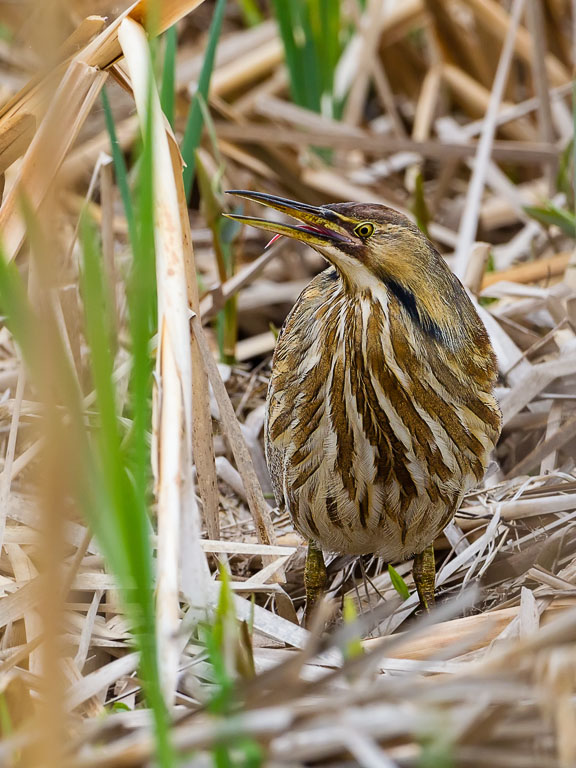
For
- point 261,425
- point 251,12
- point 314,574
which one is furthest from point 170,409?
point 251,12

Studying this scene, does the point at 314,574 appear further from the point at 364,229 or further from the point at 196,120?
the point at 196,120

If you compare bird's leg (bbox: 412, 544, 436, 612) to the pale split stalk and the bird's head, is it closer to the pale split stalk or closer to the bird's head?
the bird's head

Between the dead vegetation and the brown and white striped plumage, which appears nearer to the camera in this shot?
the dead vegetation

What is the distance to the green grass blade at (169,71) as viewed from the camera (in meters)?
2.59

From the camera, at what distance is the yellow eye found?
1.86 m

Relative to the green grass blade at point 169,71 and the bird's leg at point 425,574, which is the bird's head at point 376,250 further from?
the green grass blade at point 169,71

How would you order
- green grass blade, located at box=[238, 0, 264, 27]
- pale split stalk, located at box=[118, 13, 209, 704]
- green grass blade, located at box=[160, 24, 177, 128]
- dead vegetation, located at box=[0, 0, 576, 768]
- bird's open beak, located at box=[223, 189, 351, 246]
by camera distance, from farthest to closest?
green grass blade, located at box=[238, 0, 264, 27] → green grass blade, located at box=[160, 24, 177, 128] → bird's open beak, located at box=[223, 189, 351, 246] → pale split stalk, located at box=[118, 13, 209, 704] → dead vegetation, located at box=[0, 0, 576, 768]

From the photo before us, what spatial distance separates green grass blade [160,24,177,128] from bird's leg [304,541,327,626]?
103 centimetres

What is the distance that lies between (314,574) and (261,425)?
1.76 feet

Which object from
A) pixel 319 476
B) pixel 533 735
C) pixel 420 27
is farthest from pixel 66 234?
pixel 533 735

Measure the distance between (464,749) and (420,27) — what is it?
4.11 m

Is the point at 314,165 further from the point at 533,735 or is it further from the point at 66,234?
the point at 533,735

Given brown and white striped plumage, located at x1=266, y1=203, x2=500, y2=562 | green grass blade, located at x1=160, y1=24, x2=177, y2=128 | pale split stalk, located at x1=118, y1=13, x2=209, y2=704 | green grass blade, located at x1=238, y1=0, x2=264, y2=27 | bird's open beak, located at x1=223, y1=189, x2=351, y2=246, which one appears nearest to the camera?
pale split stalk, located at x1=118, y1=13, x2=209, y2=704

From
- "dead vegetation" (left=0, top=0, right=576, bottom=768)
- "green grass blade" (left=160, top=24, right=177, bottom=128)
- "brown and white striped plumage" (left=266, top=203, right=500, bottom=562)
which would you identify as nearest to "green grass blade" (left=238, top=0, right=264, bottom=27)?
"dead vegetation" (left=0, top=0, right=576, bottom=768)
